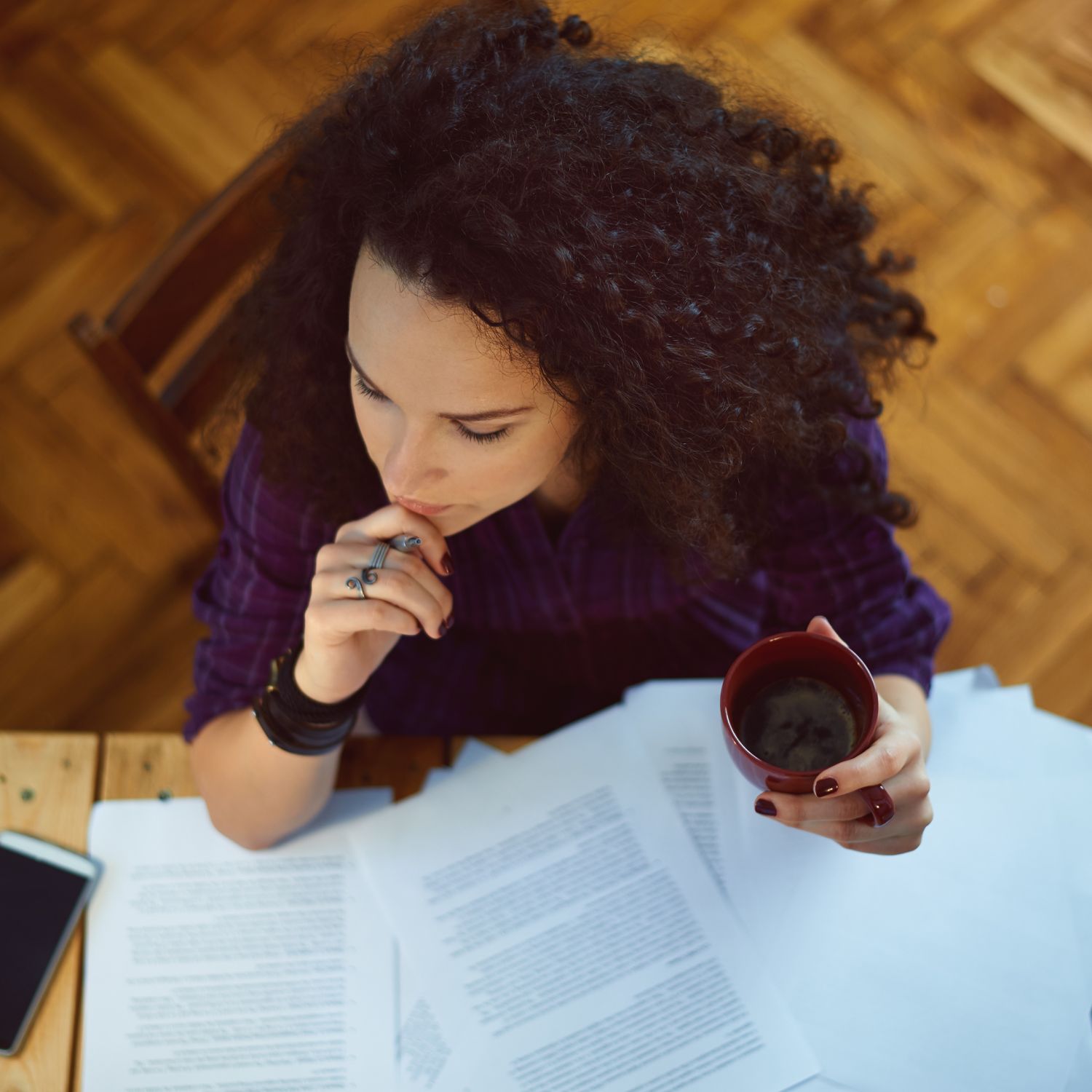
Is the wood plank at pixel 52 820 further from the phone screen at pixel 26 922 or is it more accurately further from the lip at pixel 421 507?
the lip at pixel 421 507

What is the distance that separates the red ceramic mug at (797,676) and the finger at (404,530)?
0.30 metres

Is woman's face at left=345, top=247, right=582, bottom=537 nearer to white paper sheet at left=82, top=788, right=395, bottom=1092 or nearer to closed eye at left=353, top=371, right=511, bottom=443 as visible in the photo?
closed eye at left=353, top=371, right=511, bottom=443

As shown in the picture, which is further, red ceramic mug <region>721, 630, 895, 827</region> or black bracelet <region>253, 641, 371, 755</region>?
black bracelet <region>253, 641, 371, 755</region>

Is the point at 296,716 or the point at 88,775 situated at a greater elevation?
the point at 296,716

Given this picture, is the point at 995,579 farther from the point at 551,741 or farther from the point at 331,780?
the point at 331,780

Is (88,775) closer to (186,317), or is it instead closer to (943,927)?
(186,317)

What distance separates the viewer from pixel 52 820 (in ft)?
3.41

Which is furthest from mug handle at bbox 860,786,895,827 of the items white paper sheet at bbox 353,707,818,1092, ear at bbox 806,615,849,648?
white paper sheet at bbox 353,707,818,1092

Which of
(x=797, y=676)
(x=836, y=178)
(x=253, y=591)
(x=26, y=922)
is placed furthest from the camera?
(x=836, y=178)

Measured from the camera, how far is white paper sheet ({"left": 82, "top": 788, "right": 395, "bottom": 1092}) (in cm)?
95

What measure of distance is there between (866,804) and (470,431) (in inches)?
17.2

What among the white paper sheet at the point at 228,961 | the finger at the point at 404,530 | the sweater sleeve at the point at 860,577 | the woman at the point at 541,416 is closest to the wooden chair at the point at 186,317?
the woman at the point at 541,416

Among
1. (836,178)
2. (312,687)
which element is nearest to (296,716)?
(312,687)

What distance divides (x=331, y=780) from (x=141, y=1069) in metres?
0.30
